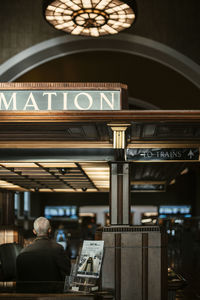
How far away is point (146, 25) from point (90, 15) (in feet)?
6.77

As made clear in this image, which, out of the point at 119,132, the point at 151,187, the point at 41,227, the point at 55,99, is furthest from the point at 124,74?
the point at 41,227

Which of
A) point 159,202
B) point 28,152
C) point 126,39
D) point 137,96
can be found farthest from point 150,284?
point 159,202

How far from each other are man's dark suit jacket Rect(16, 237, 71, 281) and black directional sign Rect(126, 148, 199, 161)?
7.64 ft

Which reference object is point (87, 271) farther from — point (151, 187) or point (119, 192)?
point (151, 187)

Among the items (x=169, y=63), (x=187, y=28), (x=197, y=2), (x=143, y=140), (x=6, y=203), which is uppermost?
(x=197, y=2)

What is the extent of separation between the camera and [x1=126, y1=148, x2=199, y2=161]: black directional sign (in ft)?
19.3

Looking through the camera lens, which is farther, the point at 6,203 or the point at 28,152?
the point at 6,203

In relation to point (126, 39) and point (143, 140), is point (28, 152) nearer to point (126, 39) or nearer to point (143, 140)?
point (143, 140)

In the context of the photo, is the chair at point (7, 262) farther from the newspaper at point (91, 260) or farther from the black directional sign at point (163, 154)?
the newspaper at point (91, 260)

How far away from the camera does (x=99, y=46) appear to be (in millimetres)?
11031

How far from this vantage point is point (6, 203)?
33.9 feet

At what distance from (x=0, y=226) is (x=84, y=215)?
16.9 m

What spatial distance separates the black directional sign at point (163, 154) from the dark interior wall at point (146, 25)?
4.72 meters

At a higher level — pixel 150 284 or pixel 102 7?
pixel 102 7
